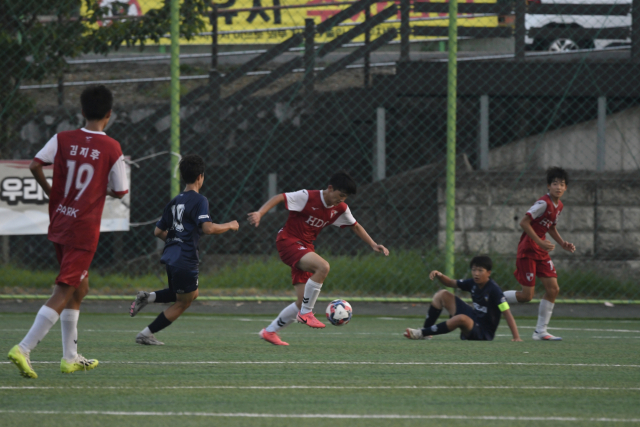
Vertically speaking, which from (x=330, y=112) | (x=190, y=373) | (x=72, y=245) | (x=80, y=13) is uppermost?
(x=80, y=13)

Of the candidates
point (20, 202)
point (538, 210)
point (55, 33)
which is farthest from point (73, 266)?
point (55, 33)

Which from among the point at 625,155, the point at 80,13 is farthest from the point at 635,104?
the point at 80,13

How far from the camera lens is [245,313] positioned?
31.7ft

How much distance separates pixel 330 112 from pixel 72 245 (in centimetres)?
715

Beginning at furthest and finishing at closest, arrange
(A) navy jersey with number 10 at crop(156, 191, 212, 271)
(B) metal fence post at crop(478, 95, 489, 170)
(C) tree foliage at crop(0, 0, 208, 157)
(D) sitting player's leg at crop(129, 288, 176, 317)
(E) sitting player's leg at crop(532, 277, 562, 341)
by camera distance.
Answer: (B) metal fence post at crop(478, 95, 489, 170)
(C) tree foliage at crop(0, 0, 208, 157)
(E) sitting player's leg at crop(532, 277, 562, 341)
(D) sitting player's leg at crop(129, 288, 176, 317)
(A) navy jersey with number 10 at crop(156, 191, 212, 271)


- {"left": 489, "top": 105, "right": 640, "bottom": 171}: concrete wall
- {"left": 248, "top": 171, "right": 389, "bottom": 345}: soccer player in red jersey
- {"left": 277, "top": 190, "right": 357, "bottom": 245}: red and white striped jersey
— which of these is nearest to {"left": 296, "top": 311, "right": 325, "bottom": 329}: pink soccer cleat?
{"left": 248, "top": 171, "right": 389, "bottom": 345}: soccer player in red jersey

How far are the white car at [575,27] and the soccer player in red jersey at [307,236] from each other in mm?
5358

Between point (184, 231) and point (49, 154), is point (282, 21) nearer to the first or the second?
point (184, 231)

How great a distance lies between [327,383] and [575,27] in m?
8.03

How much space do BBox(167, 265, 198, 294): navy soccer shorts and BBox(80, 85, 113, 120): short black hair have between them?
1.76m

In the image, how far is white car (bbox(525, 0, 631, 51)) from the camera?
35.2 feet

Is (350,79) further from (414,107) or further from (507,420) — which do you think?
(507,420)

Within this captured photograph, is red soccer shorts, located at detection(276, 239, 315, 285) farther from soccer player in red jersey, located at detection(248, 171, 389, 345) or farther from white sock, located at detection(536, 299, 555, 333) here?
white sock, located at detection(536, 299, 555, 333)

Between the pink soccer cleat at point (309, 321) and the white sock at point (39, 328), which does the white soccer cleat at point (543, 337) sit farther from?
the white sock at point (39, 328)
